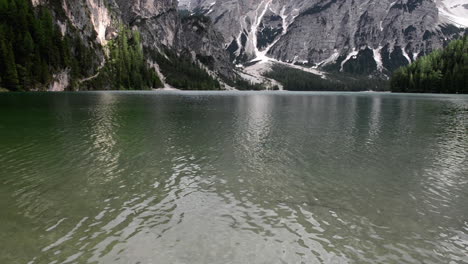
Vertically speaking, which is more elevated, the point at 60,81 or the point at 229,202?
the point at 60,81

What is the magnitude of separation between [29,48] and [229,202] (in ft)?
488

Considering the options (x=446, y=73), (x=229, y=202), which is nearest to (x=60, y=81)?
(x=229, y=202)

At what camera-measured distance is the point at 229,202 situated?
14.6 m

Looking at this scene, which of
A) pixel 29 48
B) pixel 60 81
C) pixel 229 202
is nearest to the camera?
pixel 229 202

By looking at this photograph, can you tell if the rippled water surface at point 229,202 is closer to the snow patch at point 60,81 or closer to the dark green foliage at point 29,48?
the dark green foliage at point 29,48

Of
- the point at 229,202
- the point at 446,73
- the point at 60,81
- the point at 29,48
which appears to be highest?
the point at 29,48

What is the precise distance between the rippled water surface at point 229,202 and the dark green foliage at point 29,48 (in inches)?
4334

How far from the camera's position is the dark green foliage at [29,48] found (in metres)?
118

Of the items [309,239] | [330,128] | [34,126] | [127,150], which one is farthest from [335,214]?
[34,126]

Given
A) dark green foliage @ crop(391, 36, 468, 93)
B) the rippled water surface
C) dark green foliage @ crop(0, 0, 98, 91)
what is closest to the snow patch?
dark green foliage @ crop(0, 0, 98, 91)

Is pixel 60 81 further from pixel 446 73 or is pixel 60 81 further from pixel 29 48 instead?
pixel 446 73

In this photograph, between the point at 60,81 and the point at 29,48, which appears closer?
the point at 29,48

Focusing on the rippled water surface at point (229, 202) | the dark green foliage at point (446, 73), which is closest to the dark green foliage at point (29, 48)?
the rippled water surface at point (229, 202)

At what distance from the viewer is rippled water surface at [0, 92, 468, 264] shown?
414 inches
